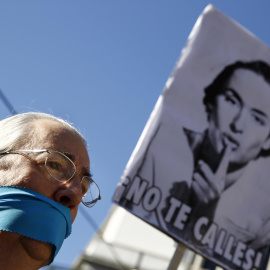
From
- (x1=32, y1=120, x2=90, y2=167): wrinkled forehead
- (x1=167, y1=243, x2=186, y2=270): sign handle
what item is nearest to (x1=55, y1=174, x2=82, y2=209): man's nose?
(x1=32, y1=120, x2=90, y2=167): wrinkled forehead

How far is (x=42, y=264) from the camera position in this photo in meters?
1.98

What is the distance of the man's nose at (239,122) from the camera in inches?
153

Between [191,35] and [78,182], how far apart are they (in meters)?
1.98

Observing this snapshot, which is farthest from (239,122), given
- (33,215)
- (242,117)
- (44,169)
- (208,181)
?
(33,215)

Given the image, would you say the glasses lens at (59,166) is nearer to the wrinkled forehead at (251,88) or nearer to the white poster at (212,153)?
the white poster at (212,153)

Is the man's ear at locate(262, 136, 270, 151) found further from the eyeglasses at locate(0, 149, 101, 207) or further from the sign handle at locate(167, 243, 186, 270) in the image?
the eyeglasses at locate(0, 149, 101, 207)

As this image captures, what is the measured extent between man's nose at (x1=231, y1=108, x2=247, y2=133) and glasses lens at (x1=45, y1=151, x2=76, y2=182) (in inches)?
74.5

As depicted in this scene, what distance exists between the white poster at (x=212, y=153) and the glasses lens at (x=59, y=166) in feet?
3.06

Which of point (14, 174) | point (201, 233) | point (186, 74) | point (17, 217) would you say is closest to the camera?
point (17, 217)

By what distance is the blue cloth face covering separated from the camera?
192 cm

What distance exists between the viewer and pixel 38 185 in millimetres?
2076

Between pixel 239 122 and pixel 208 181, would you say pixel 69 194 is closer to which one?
pixel 208 181

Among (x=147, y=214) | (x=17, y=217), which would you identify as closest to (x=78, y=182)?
(x=17, y=217)

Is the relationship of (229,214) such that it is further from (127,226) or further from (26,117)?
(127,226)
